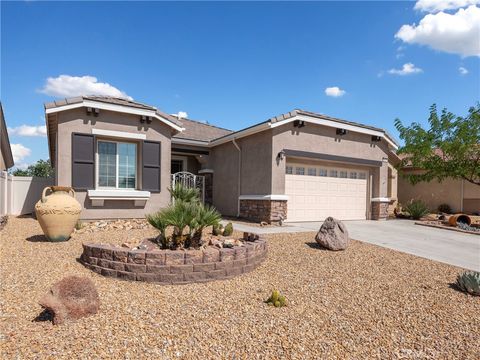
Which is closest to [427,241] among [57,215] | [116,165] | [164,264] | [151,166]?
[164,264]

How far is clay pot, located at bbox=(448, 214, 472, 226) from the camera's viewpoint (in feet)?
39.9

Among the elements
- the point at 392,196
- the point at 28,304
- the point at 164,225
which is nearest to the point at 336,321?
the point at 164,225

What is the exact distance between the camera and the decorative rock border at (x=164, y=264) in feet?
14.9

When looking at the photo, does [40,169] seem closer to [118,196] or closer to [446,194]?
[118,196]

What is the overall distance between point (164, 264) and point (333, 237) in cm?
412

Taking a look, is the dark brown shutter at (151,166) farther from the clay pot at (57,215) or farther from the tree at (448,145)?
the tree at (448,145)

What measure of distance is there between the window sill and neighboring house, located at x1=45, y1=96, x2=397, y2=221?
0.10 feet

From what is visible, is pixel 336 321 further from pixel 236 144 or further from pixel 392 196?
pixel 392 196

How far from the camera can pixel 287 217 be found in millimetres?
11766

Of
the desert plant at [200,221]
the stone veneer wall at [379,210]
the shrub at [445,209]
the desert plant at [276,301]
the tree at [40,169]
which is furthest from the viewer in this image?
the tree at [40,169]

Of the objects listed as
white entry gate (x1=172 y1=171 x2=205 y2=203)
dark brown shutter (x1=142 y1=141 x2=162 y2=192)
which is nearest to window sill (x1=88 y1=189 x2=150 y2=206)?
dark brown shutter (x1=142 y1=141 x2=162 y2=192)

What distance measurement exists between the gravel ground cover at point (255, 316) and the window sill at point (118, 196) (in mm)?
3692

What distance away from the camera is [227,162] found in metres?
13.6

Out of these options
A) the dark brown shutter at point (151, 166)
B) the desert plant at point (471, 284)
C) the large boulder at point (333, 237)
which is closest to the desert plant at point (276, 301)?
the desert plant at point (471, 284)
